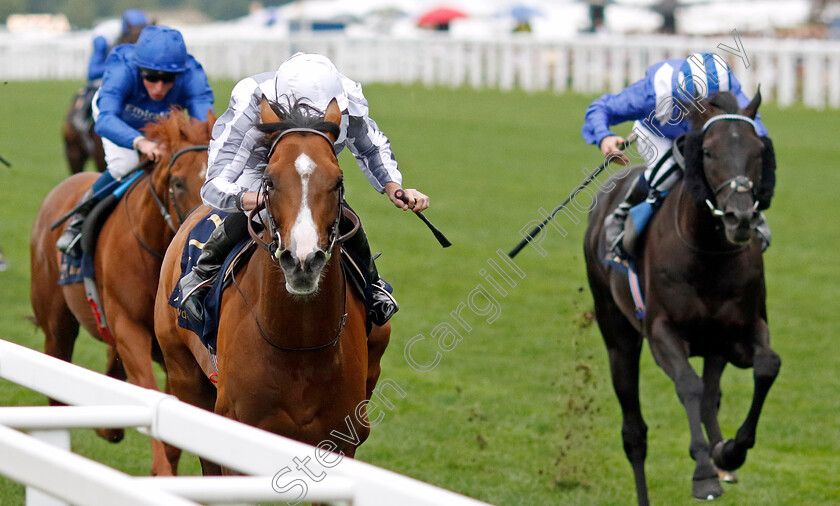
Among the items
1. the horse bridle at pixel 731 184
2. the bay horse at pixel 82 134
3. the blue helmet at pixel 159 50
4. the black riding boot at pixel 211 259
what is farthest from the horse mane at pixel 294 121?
the bay horse at pixel 82 134

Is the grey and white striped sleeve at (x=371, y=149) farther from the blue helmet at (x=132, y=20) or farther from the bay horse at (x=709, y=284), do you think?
the blue helmet at (x=132, y=20)

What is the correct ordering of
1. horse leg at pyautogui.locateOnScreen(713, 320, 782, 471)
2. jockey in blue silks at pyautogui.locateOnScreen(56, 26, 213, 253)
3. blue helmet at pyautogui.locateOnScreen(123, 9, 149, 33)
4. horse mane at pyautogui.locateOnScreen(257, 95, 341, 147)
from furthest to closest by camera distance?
blue helmet at pyautogui.locateOnScreen(123, 9, 149, 33), jockey in blue silks at pyautogui.locateOnScreen(56, 26, 213, 253), horse leg at pyautogui.locateOnScreen(713, 320, 782, 471), horse mane at pyautogui.locateOnScreen(257, 95, 341, 147)

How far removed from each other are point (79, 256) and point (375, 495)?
4.37 m

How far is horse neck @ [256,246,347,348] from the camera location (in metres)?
3.76

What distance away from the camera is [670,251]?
539 centimetres

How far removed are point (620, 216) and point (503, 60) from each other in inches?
851

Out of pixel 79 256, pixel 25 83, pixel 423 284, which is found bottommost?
pixel 25 83

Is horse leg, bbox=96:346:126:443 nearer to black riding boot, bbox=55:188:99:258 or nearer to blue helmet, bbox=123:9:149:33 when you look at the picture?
black riding boot, bbox=55:188:99:258

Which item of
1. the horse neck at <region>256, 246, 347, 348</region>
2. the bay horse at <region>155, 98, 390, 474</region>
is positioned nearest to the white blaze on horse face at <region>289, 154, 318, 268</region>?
the bay horse at <region>155, 98, 390, 474</region>

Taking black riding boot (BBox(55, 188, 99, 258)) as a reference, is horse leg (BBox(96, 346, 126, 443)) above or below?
below

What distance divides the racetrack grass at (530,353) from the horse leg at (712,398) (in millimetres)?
464

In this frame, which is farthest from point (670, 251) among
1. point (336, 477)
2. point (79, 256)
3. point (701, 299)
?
point (336, 477)

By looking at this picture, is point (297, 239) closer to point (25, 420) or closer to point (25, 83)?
point (25, 420)

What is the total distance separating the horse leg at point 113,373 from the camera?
584 centimetres
